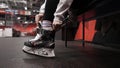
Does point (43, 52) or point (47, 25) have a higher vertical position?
point (47, 25)

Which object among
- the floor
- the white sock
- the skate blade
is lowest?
the floor

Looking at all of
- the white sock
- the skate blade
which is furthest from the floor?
the white sock

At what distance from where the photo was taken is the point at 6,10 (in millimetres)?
7969

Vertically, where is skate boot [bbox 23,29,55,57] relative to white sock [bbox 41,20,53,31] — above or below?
below

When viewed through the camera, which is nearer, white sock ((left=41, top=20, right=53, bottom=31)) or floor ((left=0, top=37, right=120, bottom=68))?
floor ((left=0, top=37, right=120, bottom=68))

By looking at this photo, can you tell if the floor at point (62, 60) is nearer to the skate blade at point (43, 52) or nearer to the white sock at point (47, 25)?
the skate blade at point (43, 52)

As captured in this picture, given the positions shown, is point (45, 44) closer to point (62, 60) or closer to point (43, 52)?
point (43, 52)

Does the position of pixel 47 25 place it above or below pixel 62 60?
above

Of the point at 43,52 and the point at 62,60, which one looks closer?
the point at 62,60

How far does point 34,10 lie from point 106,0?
295 inches

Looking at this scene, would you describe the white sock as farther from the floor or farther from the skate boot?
the floor

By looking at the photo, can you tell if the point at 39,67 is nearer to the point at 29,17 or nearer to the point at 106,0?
the point at 106,0

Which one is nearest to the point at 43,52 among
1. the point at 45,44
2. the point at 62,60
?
the point at 45,44

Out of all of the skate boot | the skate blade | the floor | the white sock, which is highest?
the white sock
